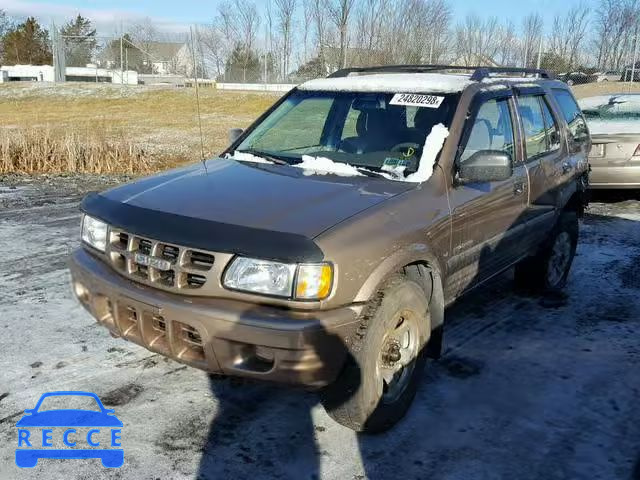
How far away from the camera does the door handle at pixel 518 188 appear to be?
14.0 feet

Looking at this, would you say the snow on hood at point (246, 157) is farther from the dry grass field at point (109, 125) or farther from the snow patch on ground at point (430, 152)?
the dry grass field at point (109, 125)

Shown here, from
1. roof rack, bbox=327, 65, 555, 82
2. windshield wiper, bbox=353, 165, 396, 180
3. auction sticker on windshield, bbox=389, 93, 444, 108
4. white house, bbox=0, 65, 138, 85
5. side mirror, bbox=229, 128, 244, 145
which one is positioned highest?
white house, bbox=0, 65, 138, 85

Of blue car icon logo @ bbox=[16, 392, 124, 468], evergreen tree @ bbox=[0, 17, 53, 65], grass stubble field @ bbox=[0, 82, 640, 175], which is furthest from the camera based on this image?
evergreen tree @ bbox=[0, 17, 53, 65]

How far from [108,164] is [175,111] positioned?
67.3ft

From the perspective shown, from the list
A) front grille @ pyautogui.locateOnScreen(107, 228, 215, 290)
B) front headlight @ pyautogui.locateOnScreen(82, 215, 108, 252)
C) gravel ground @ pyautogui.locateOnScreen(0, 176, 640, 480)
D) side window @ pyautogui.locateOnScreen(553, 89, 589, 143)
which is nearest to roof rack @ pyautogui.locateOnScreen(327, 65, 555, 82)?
side window @ pyautogui.locateOnScreen(553, 89, 589, 143)

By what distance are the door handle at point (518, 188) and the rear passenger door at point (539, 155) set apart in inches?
6.3

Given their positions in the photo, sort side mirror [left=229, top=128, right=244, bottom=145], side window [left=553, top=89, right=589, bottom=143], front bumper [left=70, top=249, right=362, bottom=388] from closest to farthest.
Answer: front bumper [left=70, top=249, right=362, bottom=388] < side mirror [left=229, top=128, right=244, bottom=145] < side window [left=553, top=89, right=589, bottom=143]

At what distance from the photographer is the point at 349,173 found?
12.0 feet

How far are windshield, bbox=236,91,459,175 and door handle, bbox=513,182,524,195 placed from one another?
80 cm

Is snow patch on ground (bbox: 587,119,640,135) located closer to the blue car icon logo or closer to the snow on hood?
the snow on hood

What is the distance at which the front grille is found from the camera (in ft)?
9.23

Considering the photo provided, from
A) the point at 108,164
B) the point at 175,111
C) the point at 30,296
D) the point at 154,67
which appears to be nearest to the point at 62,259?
the point at 30,296

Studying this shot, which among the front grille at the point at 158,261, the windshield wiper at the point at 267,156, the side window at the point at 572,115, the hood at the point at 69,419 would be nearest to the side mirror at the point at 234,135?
the windshield wiper at the point at 267,156

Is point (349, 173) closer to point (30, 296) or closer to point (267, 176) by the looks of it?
point (267, 176)
